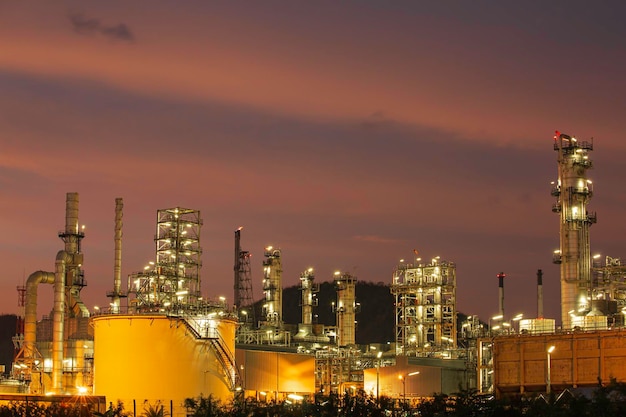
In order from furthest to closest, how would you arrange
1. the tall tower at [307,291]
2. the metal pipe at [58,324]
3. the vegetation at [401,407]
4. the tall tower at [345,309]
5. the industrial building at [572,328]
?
1. the tall tower at [307,291]
2. the tall tower at [345,309]
3. the metal pipe at [58,324]
4. the industrial building at [572,328]
5. the vegetation at [401,407]

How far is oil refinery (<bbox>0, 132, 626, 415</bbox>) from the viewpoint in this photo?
65.9 metres

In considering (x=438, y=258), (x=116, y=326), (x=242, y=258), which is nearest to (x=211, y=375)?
(x=116, y=326)

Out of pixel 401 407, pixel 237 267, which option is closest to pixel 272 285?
pixel 237 267

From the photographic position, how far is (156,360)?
66188mm

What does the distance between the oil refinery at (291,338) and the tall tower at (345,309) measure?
0.42 ft

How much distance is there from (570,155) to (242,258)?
60.2 m

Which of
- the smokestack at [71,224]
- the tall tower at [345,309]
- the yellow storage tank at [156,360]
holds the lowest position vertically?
the yellow storage tank at [156,360]

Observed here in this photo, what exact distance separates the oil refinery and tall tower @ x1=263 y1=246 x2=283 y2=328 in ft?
0.50

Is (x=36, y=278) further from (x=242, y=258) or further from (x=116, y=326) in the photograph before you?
(x=242, y=258)

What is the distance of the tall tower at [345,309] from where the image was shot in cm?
11244

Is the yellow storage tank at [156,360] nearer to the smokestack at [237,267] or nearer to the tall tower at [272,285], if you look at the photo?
the tall tower at [272,285]

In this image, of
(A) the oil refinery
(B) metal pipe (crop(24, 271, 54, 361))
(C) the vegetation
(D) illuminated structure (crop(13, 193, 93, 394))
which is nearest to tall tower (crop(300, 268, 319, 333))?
(A) the oil refinery

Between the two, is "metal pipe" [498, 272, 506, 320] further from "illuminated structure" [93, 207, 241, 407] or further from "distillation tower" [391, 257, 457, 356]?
"illuminated structure" [93, 207, 241, 407]

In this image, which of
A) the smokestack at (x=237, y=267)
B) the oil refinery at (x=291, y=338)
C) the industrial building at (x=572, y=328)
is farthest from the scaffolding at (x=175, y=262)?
the smokestack at (x=237, y=267)
